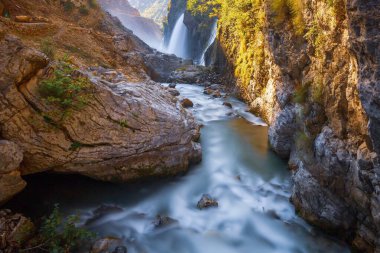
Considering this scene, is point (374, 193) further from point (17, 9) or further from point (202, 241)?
point (17, 9)

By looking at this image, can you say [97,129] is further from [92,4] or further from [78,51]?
[92,4]

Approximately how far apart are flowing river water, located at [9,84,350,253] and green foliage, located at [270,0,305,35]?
14.2 feet

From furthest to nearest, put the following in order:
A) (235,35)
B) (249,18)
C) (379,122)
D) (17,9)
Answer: (235,35) → (249,18) → (17,9) → (379,122)

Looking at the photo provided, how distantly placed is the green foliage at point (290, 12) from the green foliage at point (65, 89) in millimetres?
6352

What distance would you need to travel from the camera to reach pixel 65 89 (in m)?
7.15

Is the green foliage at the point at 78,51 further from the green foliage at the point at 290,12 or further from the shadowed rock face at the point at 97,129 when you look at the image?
the green foliage at the point at 290,12

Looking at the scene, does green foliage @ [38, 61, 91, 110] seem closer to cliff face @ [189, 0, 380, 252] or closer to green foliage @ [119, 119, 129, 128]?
green foliage @ [119, 119, 129, 128]

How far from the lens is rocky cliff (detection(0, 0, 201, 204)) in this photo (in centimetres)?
655

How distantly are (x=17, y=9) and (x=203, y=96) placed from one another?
35.7 feet

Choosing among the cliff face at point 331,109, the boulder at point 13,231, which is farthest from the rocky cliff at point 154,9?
the boulder at point 13,231

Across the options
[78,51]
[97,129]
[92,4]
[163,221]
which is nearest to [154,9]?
[92,4]

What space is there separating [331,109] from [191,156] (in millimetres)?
4447

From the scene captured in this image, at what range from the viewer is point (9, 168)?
6.14 metres

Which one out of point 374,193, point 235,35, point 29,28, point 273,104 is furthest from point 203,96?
point 374,193
